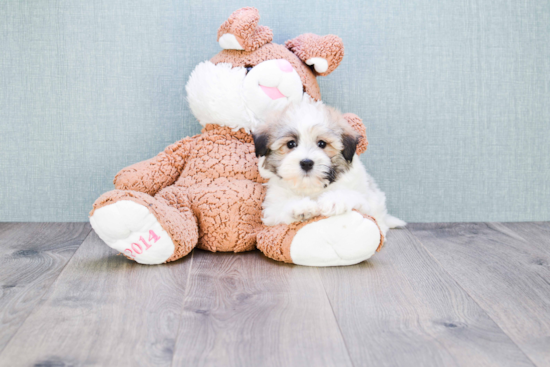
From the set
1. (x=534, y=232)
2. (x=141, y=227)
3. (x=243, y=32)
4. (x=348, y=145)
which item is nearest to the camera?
(x=141, y=227)

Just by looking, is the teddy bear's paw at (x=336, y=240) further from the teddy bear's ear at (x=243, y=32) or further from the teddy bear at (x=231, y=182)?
the teddy bear's ear at (x=243, y=32)

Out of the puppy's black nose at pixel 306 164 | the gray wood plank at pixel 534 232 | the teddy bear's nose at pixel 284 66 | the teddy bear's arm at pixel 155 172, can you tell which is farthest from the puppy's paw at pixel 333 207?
the gray wood plank at pixel 534 232

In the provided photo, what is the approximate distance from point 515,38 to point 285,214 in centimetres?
129

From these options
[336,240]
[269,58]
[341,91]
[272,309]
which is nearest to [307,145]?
[336,240]

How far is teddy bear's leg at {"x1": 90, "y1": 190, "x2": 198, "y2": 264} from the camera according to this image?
139cm

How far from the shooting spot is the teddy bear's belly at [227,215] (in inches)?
63.6

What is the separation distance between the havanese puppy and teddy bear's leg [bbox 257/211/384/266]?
29 millimetres

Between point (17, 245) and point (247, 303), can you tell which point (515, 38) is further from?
point (17, 245)

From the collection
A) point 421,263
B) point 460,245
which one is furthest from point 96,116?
point 460,245

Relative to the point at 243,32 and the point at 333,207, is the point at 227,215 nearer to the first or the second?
the point at 333,207

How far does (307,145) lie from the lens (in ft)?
4.87

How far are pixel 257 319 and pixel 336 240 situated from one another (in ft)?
1.36

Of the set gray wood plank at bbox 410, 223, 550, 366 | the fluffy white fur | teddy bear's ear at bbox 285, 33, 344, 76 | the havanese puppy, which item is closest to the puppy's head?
the havanese puppy

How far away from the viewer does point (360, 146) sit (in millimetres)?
1714
